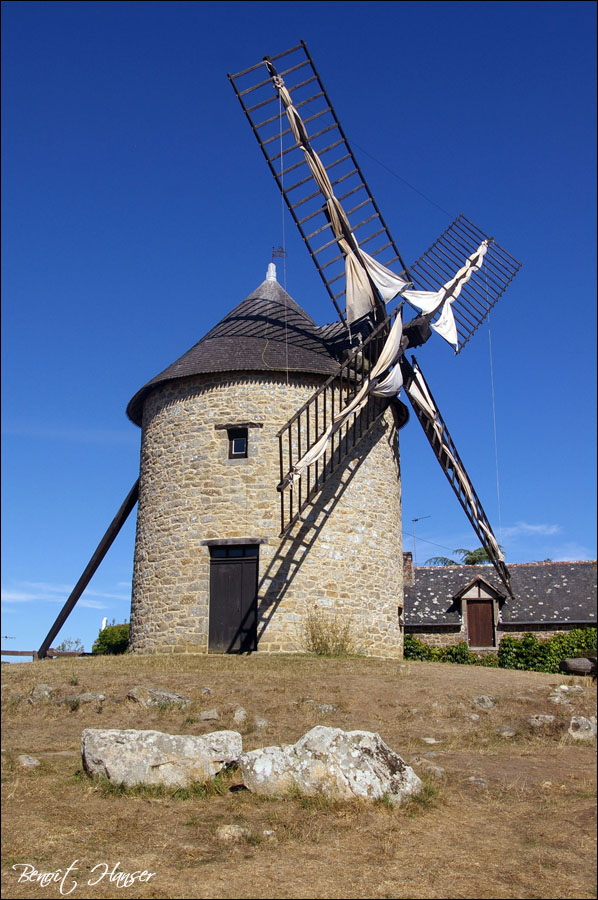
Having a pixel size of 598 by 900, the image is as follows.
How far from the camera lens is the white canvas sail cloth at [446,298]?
18625 millimetres

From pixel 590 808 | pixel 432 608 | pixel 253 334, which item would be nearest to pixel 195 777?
pixel 590 808

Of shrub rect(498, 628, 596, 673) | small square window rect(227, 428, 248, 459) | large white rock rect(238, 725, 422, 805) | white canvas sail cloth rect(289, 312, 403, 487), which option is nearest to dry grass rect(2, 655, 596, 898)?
large white rock rect(238, 725, 422, 805)

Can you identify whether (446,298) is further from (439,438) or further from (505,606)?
(505,606)

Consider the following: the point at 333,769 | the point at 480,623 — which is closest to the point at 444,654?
the point at 480,623

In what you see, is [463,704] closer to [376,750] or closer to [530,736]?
[530,736]

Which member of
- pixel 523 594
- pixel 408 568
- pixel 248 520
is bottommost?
pixel 523 594

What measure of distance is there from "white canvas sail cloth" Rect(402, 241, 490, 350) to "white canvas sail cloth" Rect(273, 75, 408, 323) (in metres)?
0.49

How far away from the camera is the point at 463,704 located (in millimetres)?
11781

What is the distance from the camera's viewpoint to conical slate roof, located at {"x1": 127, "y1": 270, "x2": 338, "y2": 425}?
1764 cm

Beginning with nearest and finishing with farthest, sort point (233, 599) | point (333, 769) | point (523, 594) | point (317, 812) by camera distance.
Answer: point (317, 812) < point (333, 769) < point (233, 599) < point (523, 594)

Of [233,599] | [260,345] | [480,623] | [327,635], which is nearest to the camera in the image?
[327,635]

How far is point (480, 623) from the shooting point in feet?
84.2

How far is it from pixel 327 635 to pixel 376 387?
17.5 ft

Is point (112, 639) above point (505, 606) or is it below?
below
